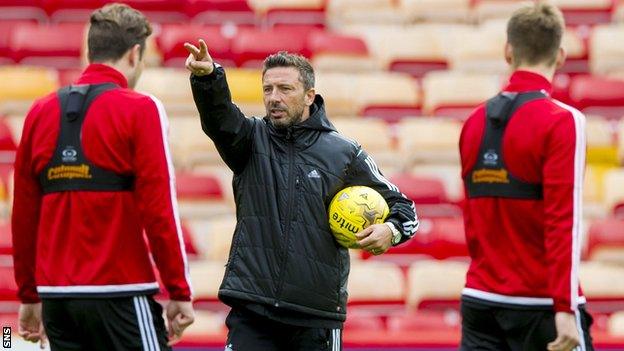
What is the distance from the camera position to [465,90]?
34.4 feet

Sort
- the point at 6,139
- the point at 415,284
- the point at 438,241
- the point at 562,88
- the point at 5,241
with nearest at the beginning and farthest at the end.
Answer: the point at 415,284 → the point at 5,241 → the point at 438,241 → the point at 6,139 → the point at 562,88

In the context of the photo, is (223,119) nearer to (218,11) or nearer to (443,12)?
(218,11)

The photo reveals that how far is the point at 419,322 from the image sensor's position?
25.2ft

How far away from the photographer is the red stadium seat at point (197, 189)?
9.12m

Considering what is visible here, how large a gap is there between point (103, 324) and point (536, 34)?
1.89 meters

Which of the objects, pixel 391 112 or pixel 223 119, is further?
pixel 391 112

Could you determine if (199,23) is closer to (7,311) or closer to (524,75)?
(7,311)

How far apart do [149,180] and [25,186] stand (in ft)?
1.73

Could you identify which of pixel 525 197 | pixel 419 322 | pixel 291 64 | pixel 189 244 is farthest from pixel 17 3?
pixel 525 197

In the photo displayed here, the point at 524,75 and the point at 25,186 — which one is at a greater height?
the point at 524,75

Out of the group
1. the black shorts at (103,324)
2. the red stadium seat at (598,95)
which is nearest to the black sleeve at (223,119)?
the black shorts at (103,324)

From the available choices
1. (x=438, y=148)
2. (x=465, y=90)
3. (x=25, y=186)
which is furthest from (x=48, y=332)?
(x=465, y=90)

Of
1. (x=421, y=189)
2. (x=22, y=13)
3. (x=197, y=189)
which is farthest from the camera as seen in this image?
(x=22, y=13)

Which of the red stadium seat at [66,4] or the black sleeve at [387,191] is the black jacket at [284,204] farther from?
the red stadium seat at [66,4]
